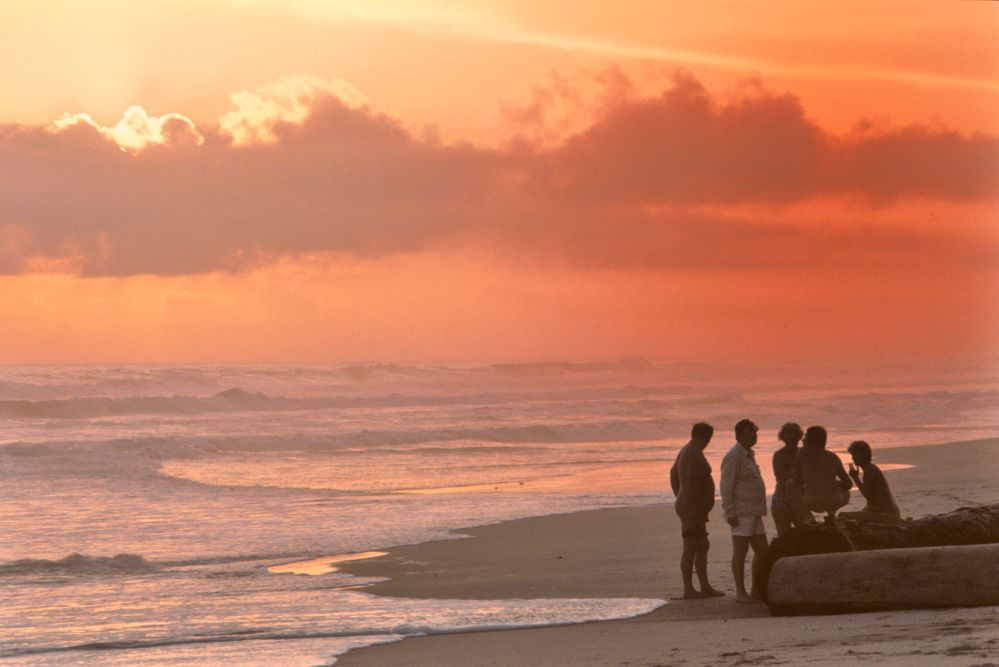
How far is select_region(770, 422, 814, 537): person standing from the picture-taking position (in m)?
10.7

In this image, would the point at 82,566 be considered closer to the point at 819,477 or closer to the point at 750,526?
the point at 750,526

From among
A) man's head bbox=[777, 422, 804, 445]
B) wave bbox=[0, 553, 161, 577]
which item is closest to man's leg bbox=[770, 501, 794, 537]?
man's head bbox=[777, 422, 804, 445]

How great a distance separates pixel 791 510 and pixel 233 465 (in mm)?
19426

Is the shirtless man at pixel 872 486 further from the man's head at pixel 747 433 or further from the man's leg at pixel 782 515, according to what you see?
the man's head at pixel 747 433

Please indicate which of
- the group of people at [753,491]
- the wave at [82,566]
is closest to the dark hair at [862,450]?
the group of people at [753,491]

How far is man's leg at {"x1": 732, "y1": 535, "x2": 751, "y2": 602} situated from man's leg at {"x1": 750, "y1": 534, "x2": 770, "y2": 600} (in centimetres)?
7

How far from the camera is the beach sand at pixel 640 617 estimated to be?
24.1 feet

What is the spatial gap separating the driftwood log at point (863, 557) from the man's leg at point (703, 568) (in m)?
0.77

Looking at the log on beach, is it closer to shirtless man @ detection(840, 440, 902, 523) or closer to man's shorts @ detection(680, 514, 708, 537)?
man's shorts @ detection(680, 514, 708, 537)

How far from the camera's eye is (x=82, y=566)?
13164 millimetres

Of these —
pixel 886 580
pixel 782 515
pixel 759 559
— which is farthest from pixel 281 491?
pixel 886 580

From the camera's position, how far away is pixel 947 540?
9094mm

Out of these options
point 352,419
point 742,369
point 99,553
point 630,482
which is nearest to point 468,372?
point 742,369

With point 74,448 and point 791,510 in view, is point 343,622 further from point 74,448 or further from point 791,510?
point 74,448
